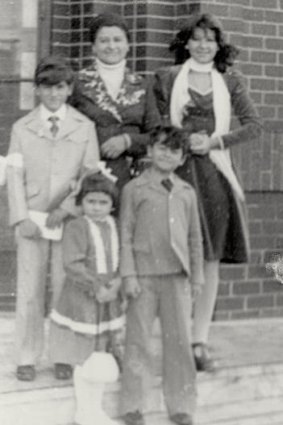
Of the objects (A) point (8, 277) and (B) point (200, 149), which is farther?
(A) point (8, 277)

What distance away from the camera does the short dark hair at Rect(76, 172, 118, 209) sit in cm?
595

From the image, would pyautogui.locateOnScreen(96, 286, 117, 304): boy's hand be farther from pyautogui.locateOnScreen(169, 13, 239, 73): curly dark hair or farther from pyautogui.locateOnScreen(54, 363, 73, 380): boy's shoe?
pyautogui.locateOnScreen(169, 13, 239, 73): curly dark hair

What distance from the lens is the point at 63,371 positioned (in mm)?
6230

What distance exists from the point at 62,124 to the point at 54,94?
0.16m

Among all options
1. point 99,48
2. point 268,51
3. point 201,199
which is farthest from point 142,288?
point 268,51

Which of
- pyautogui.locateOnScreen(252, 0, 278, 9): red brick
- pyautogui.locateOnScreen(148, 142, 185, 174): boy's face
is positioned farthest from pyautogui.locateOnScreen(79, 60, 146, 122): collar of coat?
pyautogui.locateOnScreen(252, 0, 278, 9): red brick

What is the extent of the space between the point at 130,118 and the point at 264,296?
225 cm

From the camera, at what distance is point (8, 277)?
26.3 feet

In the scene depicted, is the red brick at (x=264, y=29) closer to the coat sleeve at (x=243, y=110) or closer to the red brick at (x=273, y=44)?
the red brick at (x=273, y=44)

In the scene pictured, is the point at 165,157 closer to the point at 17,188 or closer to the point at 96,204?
the point at 96,204

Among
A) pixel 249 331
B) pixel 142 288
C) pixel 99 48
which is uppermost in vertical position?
pixel 99 48

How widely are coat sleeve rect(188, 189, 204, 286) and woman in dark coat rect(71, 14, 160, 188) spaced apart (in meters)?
0.46

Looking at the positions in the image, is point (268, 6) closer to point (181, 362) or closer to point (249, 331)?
point (249, 331)

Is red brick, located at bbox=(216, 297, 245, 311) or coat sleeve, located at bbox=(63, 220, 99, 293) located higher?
coat sleeve, located at bbox=(63, 220, 99, 293)
